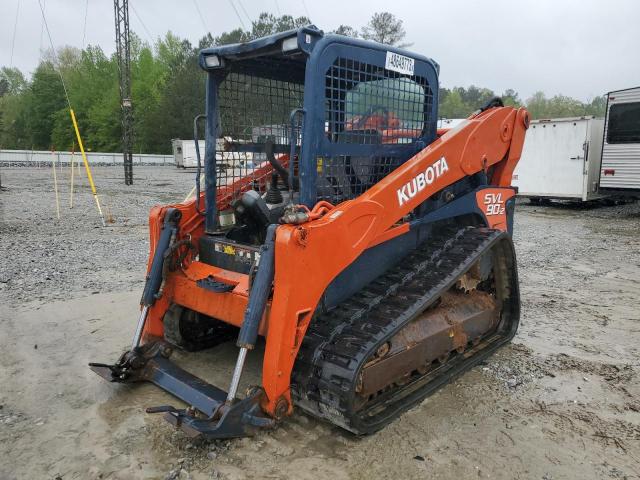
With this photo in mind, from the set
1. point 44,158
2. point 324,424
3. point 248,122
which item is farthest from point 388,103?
point 44,158

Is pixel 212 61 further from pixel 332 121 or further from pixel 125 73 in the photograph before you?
pixel 125 73

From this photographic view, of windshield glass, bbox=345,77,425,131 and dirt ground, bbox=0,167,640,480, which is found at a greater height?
windshield glass, bbox=345,77,425,131

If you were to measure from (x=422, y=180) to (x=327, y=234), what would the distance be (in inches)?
41.2

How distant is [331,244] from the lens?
3.02 meters

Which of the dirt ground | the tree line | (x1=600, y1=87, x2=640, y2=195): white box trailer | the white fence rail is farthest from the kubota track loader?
the tree line

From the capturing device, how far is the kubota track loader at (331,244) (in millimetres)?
2957

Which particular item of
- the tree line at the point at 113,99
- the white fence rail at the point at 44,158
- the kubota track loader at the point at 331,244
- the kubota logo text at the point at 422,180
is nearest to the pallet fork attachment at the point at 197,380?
the kubota track loader at the point at 331,244

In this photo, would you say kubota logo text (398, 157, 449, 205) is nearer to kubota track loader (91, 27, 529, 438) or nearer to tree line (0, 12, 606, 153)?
kubota track loader (91, 27, 529, 438)

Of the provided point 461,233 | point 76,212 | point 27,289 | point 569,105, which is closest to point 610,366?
point 461,233

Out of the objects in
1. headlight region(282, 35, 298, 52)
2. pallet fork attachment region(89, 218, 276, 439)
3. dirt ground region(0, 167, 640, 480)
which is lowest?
dirt ground region(0, 167, 640, 480)

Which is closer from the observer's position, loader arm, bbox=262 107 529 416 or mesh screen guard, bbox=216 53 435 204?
loader arm, bbox=262 107 529 416

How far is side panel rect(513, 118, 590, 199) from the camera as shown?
14047 millimetres

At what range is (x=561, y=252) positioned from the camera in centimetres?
878

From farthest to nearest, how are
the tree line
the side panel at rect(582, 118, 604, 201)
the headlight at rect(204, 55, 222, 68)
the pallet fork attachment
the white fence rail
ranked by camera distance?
the tree line → the white fence rail → the side panel at rect(582, 118, 604, 201) → the headlight at rect(204, 55, 222, 68) → the pallet fork attachment
